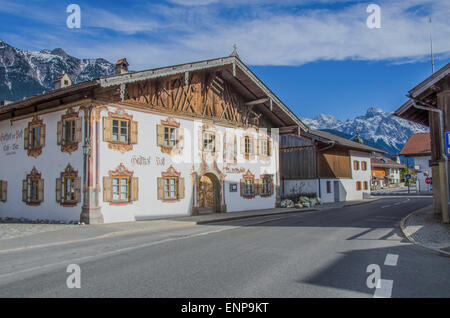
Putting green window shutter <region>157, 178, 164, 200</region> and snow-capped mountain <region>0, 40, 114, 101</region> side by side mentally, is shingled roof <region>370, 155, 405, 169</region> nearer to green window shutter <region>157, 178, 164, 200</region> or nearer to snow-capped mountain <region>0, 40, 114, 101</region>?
green window shutter <region>157, 178, 164, 200</region>

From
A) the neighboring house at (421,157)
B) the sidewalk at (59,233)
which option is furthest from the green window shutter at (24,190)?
the neighboring house at (421,157)

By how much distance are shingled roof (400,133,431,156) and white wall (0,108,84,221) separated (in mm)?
47578

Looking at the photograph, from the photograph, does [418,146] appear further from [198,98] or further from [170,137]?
[170,137]

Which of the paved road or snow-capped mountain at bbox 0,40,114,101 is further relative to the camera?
snow-capped mountain at bbox 0,40,114,101

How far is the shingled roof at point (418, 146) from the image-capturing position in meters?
50.0

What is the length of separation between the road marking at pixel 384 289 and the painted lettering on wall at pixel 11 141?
63.4ft

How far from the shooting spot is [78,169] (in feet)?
53.4

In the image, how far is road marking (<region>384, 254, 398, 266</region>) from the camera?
7.38 metres

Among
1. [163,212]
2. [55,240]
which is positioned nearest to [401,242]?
[55,240]

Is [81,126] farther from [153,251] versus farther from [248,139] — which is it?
[248,139]

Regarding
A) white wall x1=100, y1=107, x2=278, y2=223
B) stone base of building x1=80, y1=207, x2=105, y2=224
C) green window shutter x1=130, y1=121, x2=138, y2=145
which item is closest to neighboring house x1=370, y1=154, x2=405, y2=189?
white wall x1=100, y1=107, x2=278, y2=223

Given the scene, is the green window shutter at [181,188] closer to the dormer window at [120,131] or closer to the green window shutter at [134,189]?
the green window shutter at [134,189]

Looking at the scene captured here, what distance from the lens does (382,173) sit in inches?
3125

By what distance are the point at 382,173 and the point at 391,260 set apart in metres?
78.2
